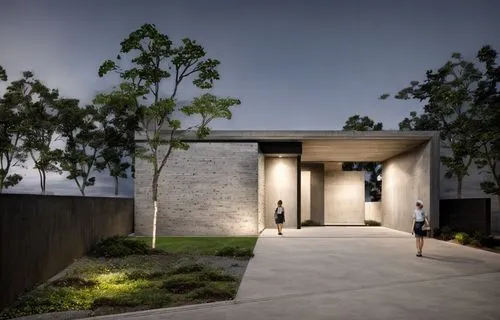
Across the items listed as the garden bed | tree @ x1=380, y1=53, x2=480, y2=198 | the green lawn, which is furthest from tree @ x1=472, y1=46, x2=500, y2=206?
the garden bed

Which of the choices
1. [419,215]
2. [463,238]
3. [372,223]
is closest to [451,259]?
[419,215]

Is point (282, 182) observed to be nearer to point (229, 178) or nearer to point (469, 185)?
point (229, 178)

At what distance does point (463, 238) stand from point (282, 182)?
10.5 m

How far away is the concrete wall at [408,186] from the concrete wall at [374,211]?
11.8ft

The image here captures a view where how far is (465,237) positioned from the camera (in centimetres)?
1856

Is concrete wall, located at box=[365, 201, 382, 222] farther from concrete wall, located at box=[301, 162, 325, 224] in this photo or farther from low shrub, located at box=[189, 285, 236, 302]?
low shrub, located at box=[189, 285, 236, 302]

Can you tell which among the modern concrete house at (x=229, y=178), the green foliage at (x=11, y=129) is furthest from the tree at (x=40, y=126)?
the modern concrete house at (x=229, y=178)

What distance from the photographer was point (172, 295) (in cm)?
879

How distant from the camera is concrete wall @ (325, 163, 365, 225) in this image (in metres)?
35.3

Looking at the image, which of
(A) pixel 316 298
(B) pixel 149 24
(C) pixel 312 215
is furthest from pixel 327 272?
(C) pixel 312 215

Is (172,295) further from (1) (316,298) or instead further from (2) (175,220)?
(2) (175,220)

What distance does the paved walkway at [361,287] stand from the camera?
7.43m

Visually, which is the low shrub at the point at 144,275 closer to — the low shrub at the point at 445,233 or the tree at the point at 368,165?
the low shrub at the point at 445,233

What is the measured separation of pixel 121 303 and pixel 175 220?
14.2 m
